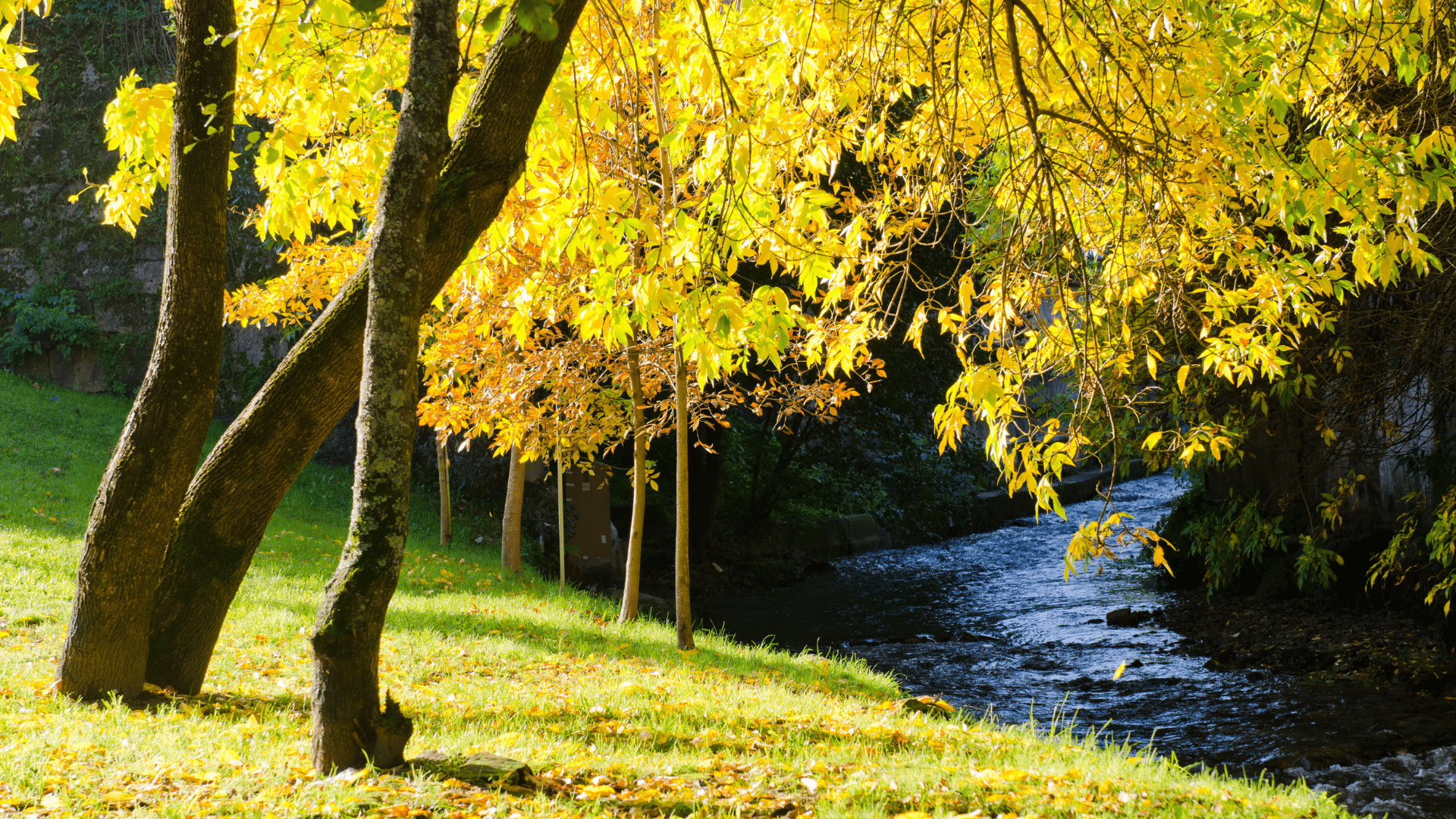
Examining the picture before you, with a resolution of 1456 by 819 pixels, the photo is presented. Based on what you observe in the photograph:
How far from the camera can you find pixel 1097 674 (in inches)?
341

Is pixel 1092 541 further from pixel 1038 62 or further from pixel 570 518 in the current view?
pixel 570 518

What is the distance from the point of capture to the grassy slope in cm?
321

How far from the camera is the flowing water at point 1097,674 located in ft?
19.5

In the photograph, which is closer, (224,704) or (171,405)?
(171,405)

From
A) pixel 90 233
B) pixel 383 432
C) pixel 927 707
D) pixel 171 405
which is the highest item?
pixel 90 233

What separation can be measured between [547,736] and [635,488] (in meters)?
3.91

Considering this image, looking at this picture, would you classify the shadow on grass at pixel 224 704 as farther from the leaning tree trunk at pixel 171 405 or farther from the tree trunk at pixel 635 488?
the tree trunk at pixel 635 488

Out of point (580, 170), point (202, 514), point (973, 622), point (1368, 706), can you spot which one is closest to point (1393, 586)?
point (1368, 706)

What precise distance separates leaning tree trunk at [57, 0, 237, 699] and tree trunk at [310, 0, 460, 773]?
144 centimetres

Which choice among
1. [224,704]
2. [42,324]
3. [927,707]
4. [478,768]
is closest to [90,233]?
[42,324]

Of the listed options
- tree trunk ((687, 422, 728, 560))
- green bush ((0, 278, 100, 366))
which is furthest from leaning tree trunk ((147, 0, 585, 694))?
green bush ((0, 278, 100, 366))

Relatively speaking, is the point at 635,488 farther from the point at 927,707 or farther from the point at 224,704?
the point at 224,704

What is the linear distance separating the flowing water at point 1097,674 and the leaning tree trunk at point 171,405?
4.51 meters

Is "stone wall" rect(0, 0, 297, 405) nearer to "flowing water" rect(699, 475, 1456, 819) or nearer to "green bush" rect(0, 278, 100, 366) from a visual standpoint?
"green bush" rect(0, 278, 100, 366)
